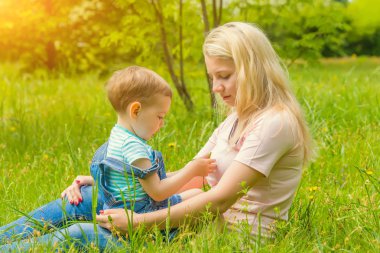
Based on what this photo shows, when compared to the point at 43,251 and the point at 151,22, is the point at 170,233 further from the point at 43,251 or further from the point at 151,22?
the point at 151,22

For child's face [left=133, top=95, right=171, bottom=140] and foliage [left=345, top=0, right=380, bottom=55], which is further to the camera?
foliage [left=345, top=0, right=380, bottom=55]

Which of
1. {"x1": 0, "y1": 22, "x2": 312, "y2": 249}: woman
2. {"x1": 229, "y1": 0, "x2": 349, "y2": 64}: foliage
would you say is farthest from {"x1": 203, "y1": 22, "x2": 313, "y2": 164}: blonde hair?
{"x1": 229, "y1": 0, "x2": 349, "y2": 64}: foliage

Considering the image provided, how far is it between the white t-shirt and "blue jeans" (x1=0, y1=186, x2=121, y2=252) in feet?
1.71

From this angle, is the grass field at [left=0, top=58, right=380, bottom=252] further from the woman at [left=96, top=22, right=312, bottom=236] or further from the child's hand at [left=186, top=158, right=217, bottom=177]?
the child's hand at [left=186, top=158, right=217, bottom=177]

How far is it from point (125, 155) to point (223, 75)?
0.50m

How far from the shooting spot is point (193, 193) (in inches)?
111

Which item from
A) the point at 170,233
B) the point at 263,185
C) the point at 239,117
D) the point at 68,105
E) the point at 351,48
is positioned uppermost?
the point at 239,117

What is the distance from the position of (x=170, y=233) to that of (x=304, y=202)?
757mm

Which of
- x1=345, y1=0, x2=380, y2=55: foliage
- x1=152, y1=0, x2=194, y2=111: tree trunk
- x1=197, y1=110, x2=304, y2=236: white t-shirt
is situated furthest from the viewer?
x1=345, y1=0, x2=380, y2=55: foliage

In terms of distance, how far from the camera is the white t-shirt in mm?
2434

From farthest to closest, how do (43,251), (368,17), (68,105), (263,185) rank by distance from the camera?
(368,17) < (68,105) < (263,185) < (43,251)

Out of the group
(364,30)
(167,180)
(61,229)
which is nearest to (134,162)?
(167,180)

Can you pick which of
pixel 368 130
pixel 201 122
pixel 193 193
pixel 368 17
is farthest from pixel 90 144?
pixel 368 17

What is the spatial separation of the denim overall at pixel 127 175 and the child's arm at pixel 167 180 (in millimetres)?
28
